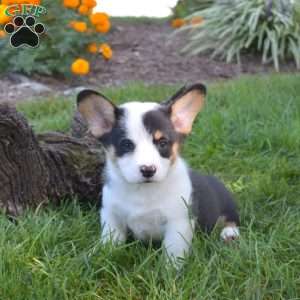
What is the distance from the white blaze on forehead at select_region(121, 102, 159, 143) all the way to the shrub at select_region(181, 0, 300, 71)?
21.1 feet

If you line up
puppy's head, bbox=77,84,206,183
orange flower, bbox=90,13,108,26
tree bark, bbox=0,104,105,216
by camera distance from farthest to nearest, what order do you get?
orange flower, bbox=90,13,108,26 → tree bark, bbox=0,104,105,216 → puppy's head, bbox=77,84,206,183

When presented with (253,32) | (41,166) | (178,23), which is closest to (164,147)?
(41,166)

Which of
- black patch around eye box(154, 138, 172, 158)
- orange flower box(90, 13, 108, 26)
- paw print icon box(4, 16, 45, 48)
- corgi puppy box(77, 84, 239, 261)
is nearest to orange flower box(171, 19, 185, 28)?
orange flower box(90, 13, 108, 26)

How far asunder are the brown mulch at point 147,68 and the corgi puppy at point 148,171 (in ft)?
14.6

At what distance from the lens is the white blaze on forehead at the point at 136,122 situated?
3.31m

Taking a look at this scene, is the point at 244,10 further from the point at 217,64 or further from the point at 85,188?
the point at 85,188

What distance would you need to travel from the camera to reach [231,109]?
20.7ft

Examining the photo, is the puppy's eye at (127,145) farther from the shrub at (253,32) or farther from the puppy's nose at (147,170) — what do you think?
the shrub at (253,32)

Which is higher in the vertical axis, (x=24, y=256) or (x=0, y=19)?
(x=0, y=19)

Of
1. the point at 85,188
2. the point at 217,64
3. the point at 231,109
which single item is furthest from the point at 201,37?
the point at 85,188

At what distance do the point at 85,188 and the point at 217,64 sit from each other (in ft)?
18.5

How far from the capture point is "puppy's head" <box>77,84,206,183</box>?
3.28 metres

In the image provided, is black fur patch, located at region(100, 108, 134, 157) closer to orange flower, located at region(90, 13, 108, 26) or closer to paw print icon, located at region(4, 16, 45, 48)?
paw print icon, located at region(4, 16, 45, 48)

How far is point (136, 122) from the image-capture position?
10.9ft
